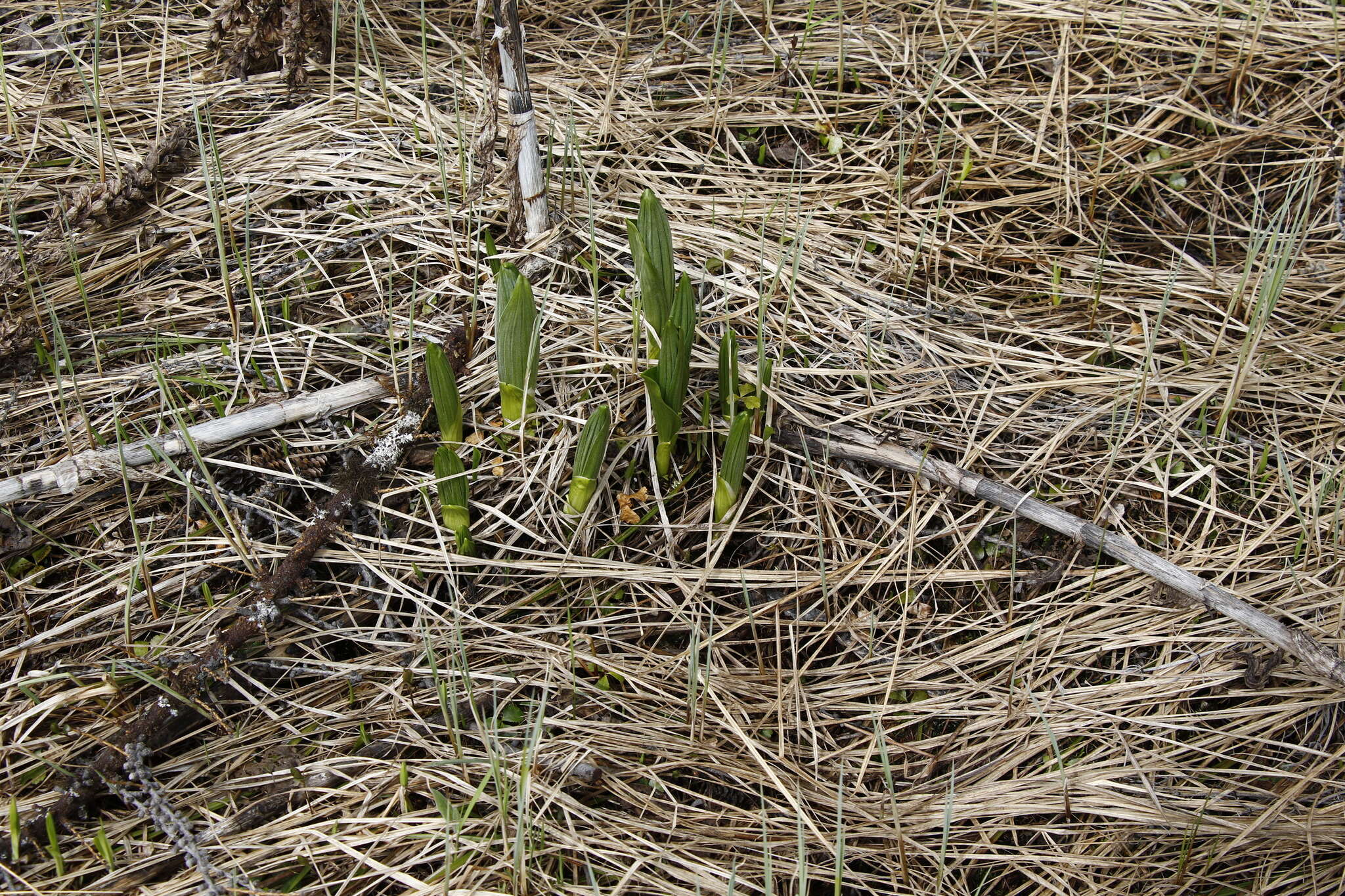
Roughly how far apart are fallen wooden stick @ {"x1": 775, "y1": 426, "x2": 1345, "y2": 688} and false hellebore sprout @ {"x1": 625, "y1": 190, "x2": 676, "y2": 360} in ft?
1.33

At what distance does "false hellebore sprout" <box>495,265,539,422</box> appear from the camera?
2.07 m

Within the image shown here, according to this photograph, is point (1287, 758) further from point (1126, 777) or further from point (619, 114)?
point (619, 114)

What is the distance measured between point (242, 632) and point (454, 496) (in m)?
0.48

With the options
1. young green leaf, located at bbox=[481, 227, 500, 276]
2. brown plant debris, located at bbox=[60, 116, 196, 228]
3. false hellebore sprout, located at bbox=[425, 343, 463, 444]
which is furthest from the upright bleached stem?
brown plant debris, located at bbox=[60, 116, 196, 228]

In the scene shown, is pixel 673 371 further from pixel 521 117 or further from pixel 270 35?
pixel 270 35

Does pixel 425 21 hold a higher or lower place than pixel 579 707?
higher

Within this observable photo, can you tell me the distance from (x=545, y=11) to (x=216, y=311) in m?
1.52

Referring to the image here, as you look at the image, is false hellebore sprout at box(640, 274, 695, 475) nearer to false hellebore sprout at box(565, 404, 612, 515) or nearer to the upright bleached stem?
false hellebore sprout at box(565, 404, 612, 515)

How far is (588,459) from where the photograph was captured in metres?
2.05

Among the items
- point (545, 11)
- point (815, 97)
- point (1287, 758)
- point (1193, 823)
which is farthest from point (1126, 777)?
point (545, 11)

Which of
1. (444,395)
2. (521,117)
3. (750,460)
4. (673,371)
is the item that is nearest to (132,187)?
(521,117)

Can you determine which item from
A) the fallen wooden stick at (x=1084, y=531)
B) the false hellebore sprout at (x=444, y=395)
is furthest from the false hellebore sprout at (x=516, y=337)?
the fallen wooden stick at (x=1084, y=531)

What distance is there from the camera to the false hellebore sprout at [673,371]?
204 centimetres

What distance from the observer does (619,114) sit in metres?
2.90
